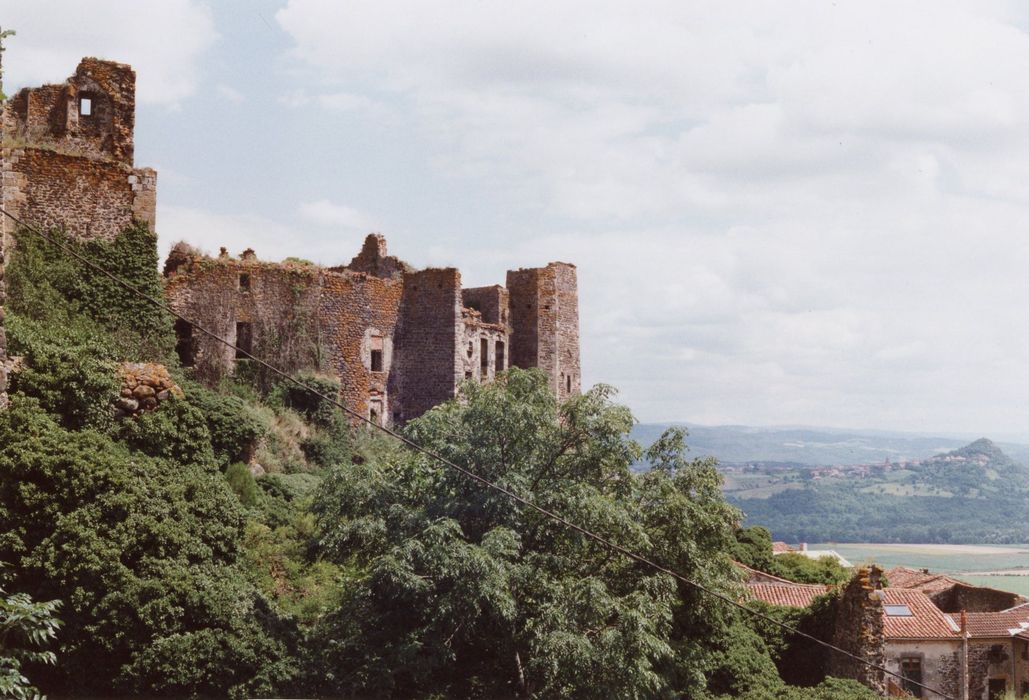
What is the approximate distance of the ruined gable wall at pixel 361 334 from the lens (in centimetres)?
3425

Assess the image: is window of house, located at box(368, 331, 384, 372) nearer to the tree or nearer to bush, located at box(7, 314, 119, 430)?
bush, located at box(7, 314, 119, 430)

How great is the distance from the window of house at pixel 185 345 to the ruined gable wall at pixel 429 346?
706 cm


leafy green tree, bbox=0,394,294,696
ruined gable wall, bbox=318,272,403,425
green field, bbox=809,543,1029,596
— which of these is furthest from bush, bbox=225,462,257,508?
green field, bbox=809,543,1029,596

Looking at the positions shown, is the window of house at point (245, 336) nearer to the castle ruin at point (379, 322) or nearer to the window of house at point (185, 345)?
the castle ruin at point (379, 322)

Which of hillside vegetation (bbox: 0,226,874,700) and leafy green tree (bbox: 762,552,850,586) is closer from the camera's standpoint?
hillside vegetation (bbox: 0,226,874,700)

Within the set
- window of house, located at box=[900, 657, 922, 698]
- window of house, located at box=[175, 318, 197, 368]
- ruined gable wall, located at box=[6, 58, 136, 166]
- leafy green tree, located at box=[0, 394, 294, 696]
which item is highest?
ruined gable wall, located at box=[6, 58, 136, 166]

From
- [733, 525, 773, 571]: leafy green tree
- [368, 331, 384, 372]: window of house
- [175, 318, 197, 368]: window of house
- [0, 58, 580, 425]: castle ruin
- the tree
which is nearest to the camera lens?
the tree

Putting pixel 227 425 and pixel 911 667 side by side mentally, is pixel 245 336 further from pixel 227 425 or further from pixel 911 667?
A: pixel 911 667

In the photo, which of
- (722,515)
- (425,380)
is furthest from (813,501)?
(722,515)

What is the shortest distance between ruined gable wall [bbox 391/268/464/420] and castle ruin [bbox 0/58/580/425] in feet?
0.15

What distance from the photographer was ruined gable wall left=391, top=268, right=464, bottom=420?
35.6 meters

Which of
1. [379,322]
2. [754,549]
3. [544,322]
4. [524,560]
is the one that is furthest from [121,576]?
[754,549]

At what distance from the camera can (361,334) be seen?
114ft

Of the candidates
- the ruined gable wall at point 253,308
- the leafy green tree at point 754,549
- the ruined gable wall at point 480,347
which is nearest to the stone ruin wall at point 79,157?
the ruined gable wall at point 253,308
